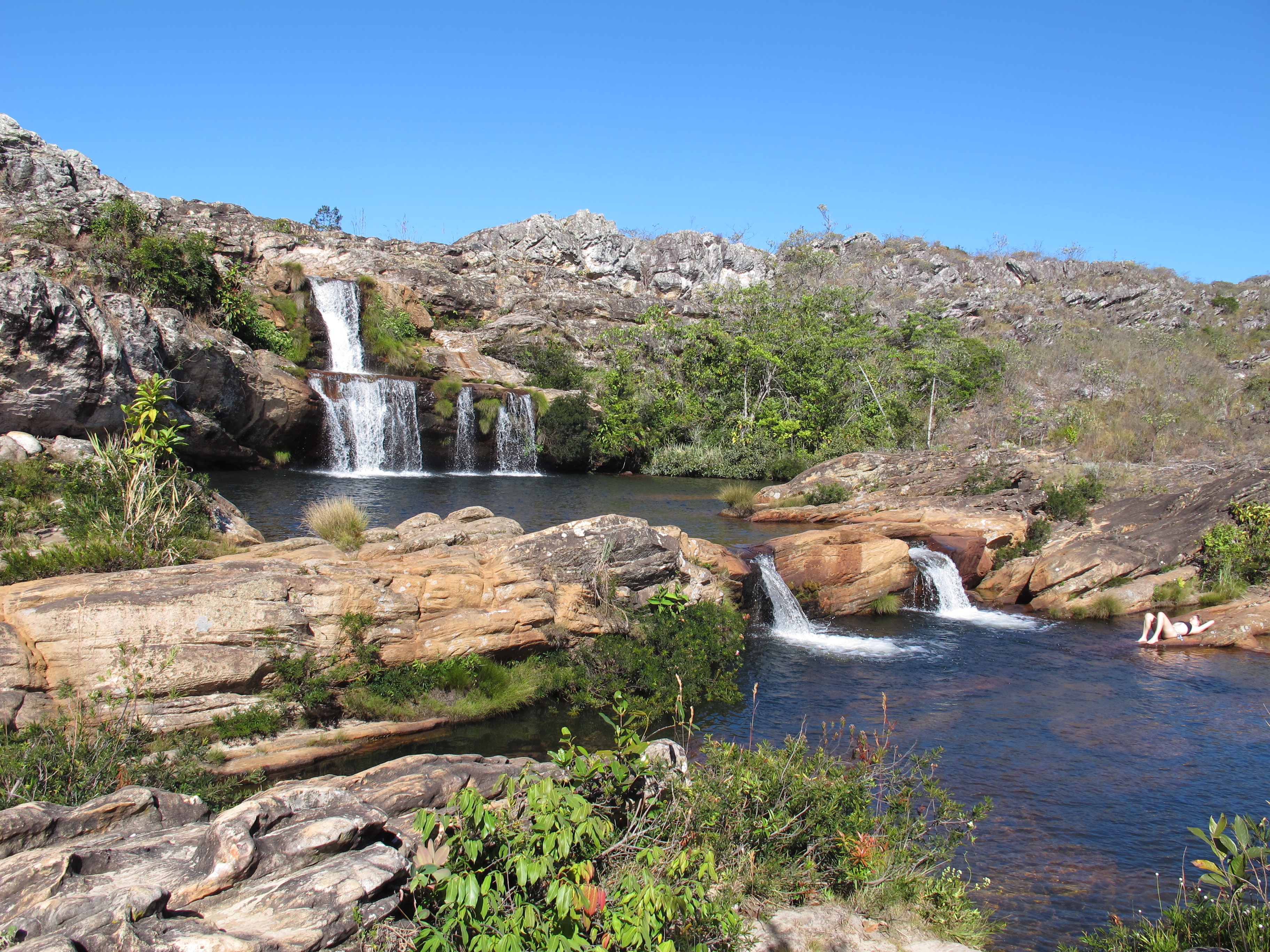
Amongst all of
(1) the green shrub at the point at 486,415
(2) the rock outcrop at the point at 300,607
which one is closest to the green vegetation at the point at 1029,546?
(2) the rock outcrop at the point at 300,607

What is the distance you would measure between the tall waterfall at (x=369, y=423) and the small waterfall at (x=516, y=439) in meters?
3.18

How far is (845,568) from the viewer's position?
13883mm

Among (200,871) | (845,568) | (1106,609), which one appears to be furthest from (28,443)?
(1106,609)

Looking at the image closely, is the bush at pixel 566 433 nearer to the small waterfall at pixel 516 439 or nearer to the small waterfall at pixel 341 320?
the small waterfall at pixel 516 439

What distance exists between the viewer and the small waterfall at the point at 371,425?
86.4 feet

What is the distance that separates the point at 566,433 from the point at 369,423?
7.45 metres

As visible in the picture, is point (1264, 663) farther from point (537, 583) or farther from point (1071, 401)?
point (1071, 401)

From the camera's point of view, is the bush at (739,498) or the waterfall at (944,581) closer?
the waterfall at (944,581)

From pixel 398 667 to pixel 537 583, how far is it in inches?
77.1

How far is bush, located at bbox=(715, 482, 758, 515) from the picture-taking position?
2183 centimetres

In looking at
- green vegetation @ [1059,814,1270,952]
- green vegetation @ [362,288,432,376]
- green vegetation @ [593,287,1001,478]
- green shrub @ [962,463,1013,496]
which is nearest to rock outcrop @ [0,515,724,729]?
green vegetation @ [1059,814,1270,952]

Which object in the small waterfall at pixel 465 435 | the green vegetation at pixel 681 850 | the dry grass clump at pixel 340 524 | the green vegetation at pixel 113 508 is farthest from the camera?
the small waterfall at pixel 465 435

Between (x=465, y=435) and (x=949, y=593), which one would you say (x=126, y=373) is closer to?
(x=465, y=435)

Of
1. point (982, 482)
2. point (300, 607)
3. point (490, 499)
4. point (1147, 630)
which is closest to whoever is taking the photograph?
point (300, 607)
